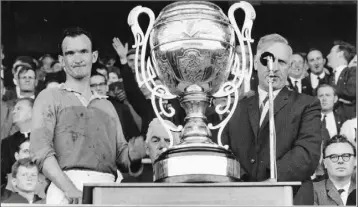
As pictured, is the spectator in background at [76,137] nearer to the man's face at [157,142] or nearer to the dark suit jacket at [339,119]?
the man's face at [157,142]

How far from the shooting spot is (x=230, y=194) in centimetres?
336

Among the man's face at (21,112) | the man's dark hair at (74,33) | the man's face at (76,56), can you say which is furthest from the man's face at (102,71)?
the man's face at (21,112)

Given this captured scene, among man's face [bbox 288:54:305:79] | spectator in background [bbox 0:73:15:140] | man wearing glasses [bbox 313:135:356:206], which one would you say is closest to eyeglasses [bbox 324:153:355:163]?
man wearing glasses [bbox 313:135:356:206]

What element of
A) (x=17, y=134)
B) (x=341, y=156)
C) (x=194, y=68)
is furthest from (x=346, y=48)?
(x=194, y=68)

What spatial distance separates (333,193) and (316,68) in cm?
99

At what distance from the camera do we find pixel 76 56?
5016 mm

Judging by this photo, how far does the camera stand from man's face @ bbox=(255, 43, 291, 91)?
15.9 ft

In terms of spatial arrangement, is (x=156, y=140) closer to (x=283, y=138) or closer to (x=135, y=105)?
(x=135, y=105)

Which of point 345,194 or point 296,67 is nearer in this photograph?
point 345,194

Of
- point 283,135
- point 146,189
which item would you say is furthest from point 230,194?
point 283,135

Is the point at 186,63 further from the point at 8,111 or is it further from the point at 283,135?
the point at 8,111

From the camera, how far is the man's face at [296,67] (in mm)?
5676

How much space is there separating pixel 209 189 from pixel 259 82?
1.67 meters

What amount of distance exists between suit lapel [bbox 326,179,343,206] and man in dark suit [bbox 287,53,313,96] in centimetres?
73
